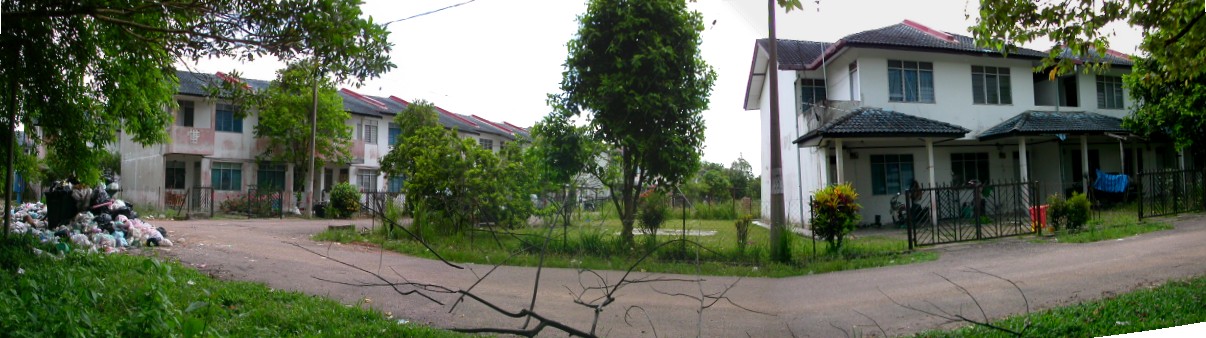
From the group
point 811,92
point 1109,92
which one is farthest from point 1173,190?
point 811,92

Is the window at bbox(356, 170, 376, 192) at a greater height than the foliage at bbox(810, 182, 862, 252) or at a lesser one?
greater

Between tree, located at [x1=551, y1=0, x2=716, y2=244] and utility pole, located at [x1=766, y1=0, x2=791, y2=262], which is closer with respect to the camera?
tree, located at [x1=551, y1=0, x2=716, y2=244]

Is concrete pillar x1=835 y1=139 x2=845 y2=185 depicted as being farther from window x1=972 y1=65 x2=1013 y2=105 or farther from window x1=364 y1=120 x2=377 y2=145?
window x1=364 y1=120 x2=377 y2=145

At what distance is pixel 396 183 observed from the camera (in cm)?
350

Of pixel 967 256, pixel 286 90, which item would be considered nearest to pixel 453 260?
pixel 286 90

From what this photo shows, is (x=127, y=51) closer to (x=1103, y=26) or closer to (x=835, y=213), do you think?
(x=835, y=213)

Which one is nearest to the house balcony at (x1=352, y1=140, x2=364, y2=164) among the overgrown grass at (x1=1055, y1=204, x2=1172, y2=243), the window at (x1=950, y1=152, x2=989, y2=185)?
the window at (x1=950, y1=152, x2=989, y2=185)

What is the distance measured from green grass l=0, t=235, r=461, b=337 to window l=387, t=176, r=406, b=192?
60cm

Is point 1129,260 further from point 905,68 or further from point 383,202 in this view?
point 383,202

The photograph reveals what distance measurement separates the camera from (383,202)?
344cm

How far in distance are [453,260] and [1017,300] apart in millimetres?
3007

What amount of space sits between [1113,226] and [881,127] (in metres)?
4.32

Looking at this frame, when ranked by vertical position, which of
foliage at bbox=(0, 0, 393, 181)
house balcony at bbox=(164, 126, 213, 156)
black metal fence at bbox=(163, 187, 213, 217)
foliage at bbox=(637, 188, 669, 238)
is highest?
foliage at bbox=(0, 0, 393, 181)

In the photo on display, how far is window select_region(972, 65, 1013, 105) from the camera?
12.4 feet
